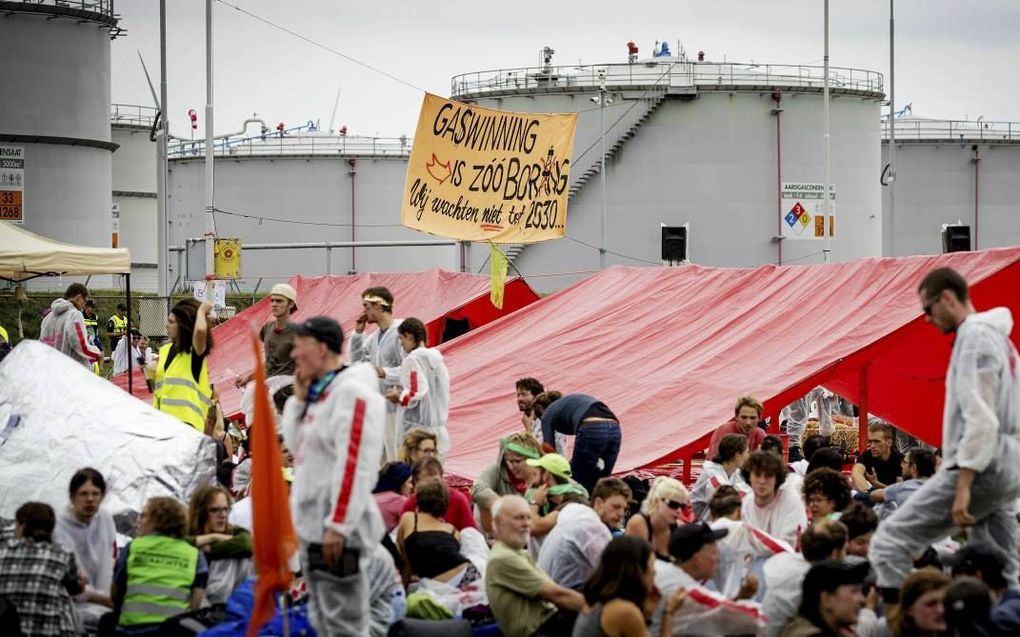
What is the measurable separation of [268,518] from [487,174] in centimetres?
1423

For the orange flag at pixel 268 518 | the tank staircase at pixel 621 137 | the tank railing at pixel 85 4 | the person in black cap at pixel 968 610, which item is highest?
the tank railing at pixel 85 4

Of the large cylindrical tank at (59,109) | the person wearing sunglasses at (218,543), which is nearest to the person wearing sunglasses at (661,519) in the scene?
the person wearing sunglasses at (218,543)

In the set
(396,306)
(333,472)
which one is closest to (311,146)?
(396,306)

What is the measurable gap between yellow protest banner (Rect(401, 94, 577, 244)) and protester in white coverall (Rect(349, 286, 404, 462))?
650cm

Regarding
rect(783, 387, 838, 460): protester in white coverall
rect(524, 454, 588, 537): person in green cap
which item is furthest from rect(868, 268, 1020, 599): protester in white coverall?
rect(783, 387, 838, 460): protester in white coverall

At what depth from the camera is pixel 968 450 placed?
7383 millimetres

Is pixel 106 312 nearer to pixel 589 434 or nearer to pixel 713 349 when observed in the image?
pixel 713 349

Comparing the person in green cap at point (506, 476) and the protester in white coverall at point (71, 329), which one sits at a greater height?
the protester in white coverall at point (71, 329)

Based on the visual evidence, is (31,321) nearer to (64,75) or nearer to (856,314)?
(64,75)

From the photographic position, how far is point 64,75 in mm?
43156

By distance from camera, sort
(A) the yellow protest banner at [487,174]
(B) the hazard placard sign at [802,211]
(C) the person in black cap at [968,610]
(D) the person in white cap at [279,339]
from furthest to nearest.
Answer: (B) the hazard placard sign at [802,211] → (A) the yellow protest banner at [487,174] → (D) the person in white cap at [279,339] → (C) the person in black cap at [968,610]

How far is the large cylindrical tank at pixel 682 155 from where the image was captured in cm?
A: 3666

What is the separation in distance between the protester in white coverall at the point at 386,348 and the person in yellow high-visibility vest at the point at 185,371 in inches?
65.1

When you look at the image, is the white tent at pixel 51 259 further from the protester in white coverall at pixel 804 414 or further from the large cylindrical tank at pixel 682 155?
the large cylindrical tank at pixel 682 155
